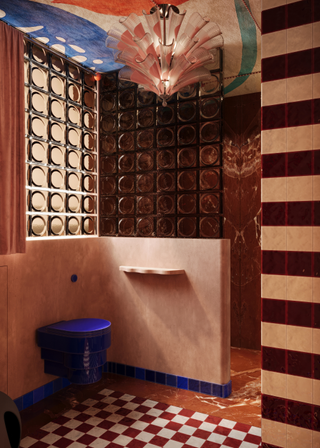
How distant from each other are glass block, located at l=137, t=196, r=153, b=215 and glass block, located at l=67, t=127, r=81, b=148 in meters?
0.78

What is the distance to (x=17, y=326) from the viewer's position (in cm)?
265

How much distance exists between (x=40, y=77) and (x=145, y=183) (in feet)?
4.11

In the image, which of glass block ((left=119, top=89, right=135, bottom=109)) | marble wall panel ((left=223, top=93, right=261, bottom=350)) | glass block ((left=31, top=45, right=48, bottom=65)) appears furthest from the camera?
marble wall panel ((left=223, top=93, right=261, bottom=350))

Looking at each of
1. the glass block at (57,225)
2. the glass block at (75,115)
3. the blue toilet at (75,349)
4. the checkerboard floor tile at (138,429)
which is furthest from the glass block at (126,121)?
the checkerboard floor tile at (138,429)

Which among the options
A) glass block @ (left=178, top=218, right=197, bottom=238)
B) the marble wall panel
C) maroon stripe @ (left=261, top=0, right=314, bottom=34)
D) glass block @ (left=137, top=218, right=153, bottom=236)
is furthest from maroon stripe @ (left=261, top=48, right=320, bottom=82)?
the marble wall panel

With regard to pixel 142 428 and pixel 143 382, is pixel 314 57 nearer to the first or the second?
pixel 142 428

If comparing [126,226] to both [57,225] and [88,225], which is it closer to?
[88,225]

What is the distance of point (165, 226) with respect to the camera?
10.6ft

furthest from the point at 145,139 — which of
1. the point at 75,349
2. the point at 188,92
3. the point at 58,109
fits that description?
the point at 75,349

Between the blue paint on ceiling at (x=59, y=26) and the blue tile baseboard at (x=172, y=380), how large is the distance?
9.37ft

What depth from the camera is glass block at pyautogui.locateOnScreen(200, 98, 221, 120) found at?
118 inches

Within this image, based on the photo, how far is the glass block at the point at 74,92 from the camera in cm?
324

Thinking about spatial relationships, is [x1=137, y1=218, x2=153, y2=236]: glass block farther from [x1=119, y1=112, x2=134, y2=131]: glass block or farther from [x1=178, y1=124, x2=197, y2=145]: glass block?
[x1=119, y1=112, x2=134, y2=131]: glass block

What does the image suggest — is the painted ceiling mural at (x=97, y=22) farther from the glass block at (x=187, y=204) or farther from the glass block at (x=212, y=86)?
→ the glass block at (x=187, y=204)
